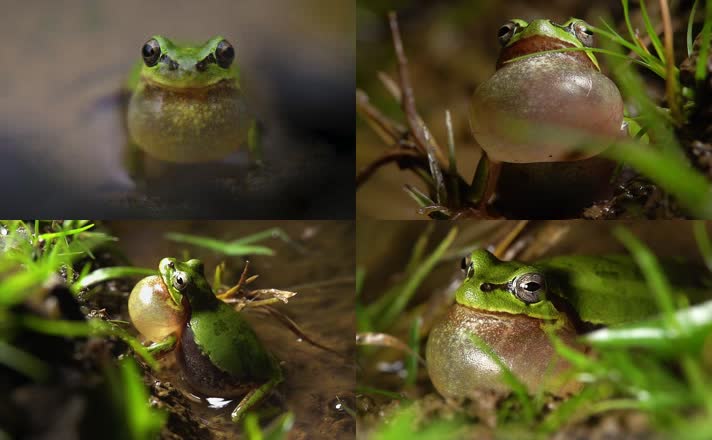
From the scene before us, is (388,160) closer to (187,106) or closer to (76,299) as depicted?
(187,106)

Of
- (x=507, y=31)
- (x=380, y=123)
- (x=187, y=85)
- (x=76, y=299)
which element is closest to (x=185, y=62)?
A: (x=187, y=85)

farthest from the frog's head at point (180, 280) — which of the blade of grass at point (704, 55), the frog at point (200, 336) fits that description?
the blade of grass at point (704, 55)

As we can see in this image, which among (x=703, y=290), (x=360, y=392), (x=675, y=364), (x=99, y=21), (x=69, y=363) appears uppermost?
(x=99, y=21)

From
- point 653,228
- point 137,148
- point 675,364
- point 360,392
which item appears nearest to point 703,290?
point 653,228

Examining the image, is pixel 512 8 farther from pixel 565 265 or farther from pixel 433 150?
pixel 565 265

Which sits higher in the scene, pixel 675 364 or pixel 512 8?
pixel 512 8

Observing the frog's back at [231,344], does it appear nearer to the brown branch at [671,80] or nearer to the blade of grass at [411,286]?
the blade of grass at [411,286]
